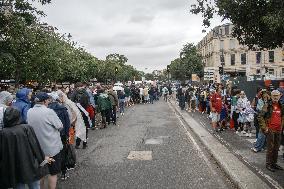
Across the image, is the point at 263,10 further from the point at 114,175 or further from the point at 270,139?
the point at 114,175

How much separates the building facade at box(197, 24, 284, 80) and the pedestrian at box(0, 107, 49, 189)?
71.4 m

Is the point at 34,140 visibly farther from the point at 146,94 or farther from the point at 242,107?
the point at 146,94

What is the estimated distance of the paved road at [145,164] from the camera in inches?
336

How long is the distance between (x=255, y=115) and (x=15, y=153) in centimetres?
913

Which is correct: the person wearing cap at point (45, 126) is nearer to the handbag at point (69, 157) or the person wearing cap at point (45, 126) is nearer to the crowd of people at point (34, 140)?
the crowd of people at point (34, 140)

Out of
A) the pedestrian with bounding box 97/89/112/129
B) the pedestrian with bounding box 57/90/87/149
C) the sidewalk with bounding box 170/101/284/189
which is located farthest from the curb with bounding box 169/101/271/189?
the pedestrian with bounding box 97/89/112/129

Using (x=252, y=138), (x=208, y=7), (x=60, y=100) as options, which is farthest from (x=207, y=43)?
Result: (x=60, y=100)

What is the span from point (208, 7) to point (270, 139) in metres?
12.8

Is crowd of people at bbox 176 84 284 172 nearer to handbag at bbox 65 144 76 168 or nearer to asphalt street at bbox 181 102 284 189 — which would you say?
asphalt street at bbox 181 102 284 189

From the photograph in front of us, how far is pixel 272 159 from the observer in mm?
9391

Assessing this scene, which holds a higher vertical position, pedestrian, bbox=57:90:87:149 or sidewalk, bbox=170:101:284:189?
pedestrian, bbox=57:90:87:149

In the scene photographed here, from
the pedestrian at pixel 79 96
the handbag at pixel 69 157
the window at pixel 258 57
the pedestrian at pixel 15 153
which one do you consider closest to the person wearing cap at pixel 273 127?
the handbag at pixel 69 157

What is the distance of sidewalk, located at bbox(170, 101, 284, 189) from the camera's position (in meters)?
8.26

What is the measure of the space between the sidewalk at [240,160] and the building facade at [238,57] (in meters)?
62.1
